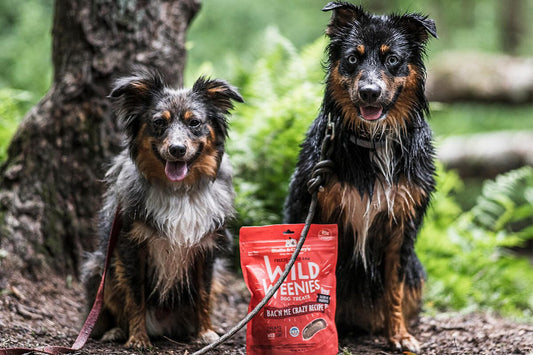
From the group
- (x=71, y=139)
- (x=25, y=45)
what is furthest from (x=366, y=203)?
(x=25, y=45)

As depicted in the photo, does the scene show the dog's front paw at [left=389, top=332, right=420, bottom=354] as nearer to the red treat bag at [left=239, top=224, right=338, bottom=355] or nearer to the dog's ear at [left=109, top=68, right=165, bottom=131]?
the red treat bag at [left=239, top=224, right=338, bottom=355]

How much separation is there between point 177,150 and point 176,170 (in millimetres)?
172

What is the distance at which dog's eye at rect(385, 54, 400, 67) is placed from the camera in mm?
3451

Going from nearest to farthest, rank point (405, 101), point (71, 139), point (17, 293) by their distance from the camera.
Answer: point (405, 101), point (17, 293), point (71, 139)

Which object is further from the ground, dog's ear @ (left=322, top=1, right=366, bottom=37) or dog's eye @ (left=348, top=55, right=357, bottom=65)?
dog's ear @ (left=322, top=1, right=366, bottom=37)

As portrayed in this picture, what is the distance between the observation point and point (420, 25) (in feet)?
11.5

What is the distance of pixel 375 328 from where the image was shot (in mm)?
4195

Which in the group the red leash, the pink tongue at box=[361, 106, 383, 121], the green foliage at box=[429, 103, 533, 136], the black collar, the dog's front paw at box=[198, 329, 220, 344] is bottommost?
the dog's front paw at box=[198, 329, 220, 344]

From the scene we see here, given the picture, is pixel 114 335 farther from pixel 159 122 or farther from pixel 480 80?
pixel 480 80

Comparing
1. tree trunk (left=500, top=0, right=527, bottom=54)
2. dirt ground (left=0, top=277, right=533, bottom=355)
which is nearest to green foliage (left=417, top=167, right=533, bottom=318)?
dirt ground (left=0, top=277, right=533, bottom=355)

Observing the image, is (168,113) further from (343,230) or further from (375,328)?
(375,328)

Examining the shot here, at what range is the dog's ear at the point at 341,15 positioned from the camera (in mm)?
3543

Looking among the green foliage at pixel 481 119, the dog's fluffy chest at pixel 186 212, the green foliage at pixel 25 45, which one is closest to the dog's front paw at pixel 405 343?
the dog's fluffy chest at pixel 186 212

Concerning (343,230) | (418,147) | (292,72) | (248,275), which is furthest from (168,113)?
(292,72)
